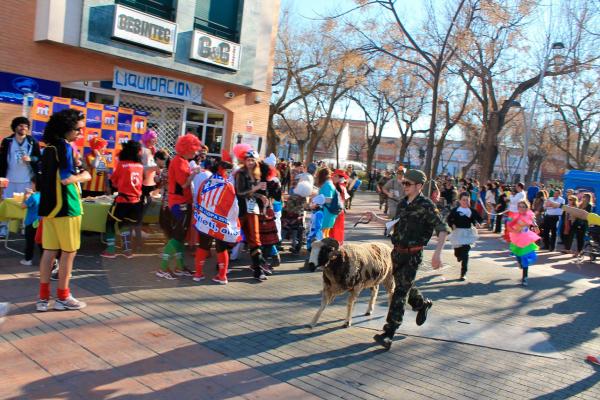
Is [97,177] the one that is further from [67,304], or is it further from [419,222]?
[419,222]

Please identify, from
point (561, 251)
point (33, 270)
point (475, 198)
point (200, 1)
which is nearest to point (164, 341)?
point (33, 270)

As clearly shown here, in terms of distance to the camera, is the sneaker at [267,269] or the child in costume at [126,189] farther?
the sneaker at [267,269]

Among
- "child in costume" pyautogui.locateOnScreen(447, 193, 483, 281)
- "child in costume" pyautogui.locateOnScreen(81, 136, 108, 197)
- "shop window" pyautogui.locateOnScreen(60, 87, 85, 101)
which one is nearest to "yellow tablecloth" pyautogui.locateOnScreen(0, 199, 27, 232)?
"child in costume" pyautogui.locateOnScreen(81, 136, 108, 197)

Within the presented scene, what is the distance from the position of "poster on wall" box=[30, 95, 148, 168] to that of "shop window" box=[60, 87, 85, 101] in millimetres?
2091

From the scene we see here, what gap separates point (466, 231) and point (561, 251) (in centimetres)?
738

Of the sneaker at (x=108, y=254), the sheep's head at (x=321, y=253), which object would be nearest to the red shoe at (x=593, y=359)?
the sheep's head at (x=321, y=253)

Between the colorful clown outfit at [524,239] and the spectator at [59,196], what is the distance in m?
7.71

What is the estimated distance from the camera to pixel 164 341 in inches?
185

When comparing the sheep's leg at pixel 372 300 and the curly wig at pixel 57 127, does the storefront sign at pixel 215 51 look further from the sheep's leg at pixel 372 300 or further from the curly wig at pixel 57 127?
the sheep's leg at pixel 372 300

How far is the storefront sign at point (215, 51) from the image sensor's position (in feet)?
45.7

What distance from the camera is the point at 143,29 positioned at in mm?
12633

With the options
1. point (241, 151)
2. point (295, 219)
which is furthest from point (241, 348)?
point (295, 219)

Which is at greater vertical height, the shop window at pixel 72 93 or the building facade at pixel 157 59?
the building facade at pixel 157 59

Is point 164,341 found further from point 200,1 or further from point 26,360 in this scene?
point 200,1
